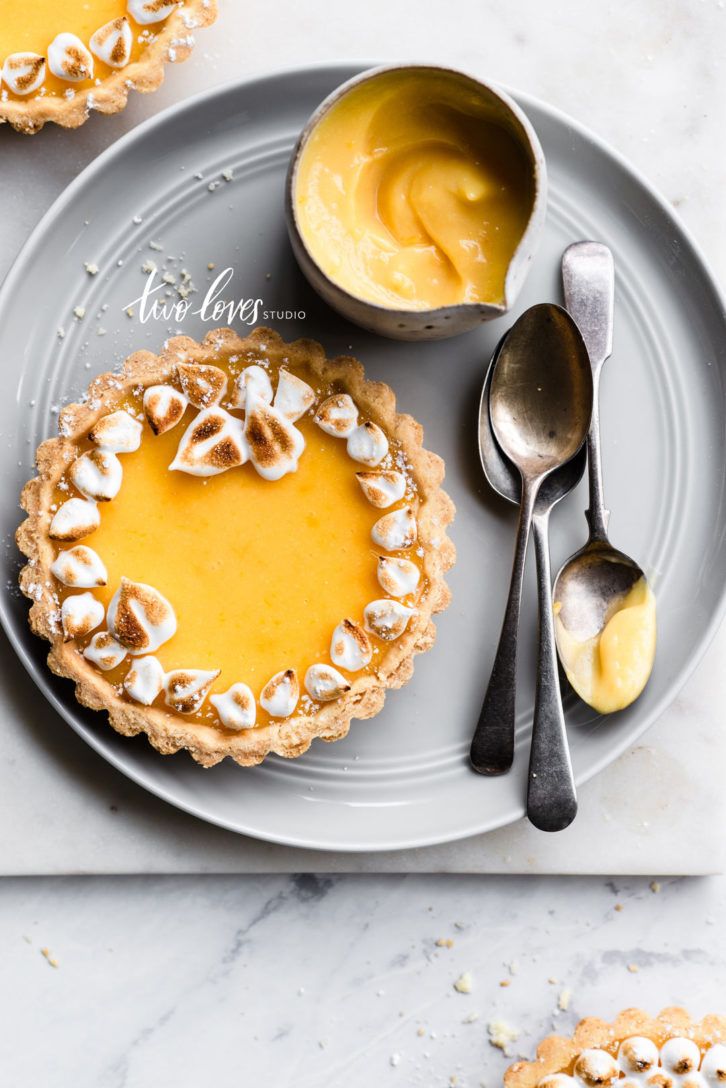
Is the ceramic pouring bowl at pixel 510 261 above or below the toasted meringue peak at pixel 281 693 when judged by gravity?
above

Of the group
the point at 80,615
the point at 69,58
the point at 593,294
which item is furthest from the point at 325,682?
the point at 69,58

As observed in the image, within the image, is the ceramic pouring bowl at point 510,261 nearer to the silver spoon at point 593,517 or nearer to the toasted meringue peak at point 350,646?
the silver spoon at point 593,517

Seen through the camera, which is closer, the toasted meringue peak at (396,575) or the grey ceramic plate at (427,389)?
the toasted meringue peak at (396,575)

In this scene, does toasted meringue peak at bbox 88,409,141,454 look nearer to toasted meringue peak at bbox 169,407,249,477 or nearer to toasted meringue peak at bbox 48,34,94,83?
toasted meringue peak at bbox 169,407,249,477

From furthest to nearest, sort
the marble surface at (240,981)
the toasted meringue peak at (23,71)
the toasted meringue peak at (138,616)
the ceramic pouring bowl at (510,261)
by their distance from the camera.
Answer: the marble surface at (240,981) < the toasted meringue peak at (23,71) < the toasted meringue peak at (138,616) < the ceramic pouring bowl at (510,261)

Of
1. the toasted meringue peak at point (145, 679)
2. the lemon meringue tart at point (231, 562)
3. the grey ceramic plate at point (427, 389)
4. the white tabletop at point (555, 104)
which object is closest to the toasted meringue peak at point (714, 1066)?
the white tabletop at point (555, 104)

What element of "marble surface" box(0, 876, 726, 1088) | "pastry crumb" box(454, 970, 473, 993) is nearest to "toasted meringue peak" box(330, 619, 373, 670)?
"marble surface" box(0, 876, 726, 1088)

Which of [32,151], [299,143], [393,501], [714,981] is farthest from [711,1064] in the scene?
[32,151]
